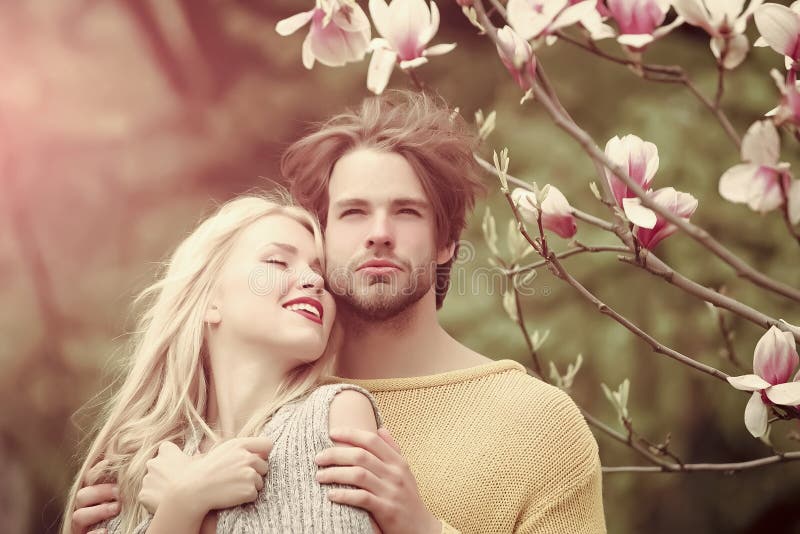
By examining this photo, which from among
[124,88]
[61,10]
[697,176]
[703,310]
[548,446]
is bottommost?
[703,310]

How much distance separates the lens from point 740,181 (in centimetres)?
64

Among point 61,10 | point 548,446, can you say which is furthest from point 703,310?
point 61,10

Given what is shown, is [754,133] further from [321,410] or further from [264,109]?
[264,109]

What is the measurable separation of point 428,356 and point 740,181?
105 cm

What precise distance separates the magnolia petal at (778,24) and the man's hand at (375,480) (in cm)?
72

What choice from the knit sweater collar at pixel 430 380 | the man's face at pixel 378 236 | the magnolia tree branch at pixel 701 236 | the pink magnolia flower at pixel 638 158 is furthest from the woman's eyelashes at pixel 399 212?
the magnolia tree branch at pixel 701 236

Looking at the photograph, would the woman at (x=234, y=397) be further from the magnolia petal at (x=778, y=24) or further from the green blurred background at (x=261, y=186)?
the green blurred background at (x=261, y=186)

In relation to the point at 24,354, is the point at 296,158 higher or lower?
higher

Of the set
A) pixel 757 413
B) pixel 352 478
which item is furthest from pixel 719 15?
pixel 352 478

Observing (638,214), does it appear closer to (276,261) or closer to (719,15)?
(719,15)

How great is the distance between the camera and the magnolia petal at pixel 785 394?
2.60 feet

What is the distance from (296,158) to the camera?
1787 mm

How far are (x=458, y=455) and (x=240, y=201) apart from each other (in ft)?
1.73

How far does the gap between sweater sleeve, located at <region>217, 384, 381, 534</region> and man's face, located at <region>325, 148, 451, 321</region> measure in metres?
0.28
